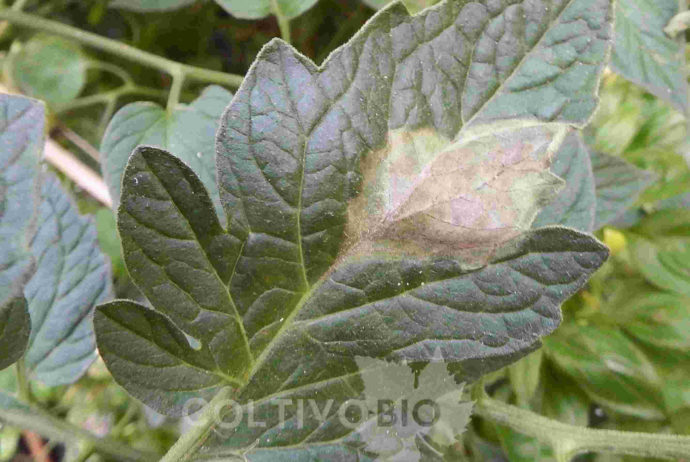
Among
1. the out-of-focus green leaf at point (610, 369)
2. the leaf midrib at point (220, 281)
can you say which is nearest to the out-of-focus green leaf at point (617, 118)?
the out-of-focus green leaf at point (610, 369)

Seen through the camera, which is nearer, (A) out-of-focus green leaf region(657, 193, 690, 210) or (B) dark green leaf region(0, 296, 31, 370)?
(B) dark green leaf region(0, 296, 31, 370)

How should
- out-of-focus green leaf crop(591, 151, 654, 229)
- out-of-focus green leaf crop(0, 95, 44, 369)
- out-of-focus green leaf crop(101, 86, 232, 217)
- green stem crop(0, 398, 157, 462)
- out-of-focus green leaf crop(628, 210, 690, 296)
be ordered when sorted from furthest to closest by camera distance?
out-of-focus green leaf crop(628, 210, 690, 296), out-of-focus green leaf crop(591, 151, 654, 229), out-of-focus green leaf crop(101, 86, 232, 217), green stem crop(0, 398, 157, 462), out-of-focus green leaf crop(0, 95, 44, 369)

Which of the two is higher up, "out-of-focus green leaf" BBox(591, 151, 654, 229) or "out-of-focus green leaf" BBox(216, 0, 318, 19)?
"out-of-focus green leaf" BBox(216, 0, 318, 19)

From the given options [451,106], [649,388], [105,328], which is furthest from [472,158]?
[649,388]

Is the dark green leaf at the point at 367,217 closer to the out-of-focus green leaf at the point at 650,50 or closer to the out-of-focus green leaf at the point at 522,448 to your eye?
the out-of-focus green leaf at the point at 650,50

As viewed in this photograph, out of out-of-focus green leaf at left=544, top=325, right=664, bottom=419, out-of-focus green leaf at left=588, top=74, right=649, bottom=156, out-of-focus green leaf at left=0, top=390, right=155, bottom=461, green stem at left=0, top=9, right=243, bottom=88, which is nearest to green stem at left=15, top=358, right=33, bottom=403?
out-of-focus green leaf at left=0, top=390, right=155, bottom=461

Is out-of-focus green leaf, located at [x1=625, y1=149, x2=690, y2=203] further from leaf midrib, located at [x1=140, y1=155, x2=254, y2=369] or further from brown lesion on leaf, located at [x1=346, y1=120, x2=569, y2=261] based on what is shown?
leaf midrib, located at [x1=140, y1=155, x2=254, y2=369]
